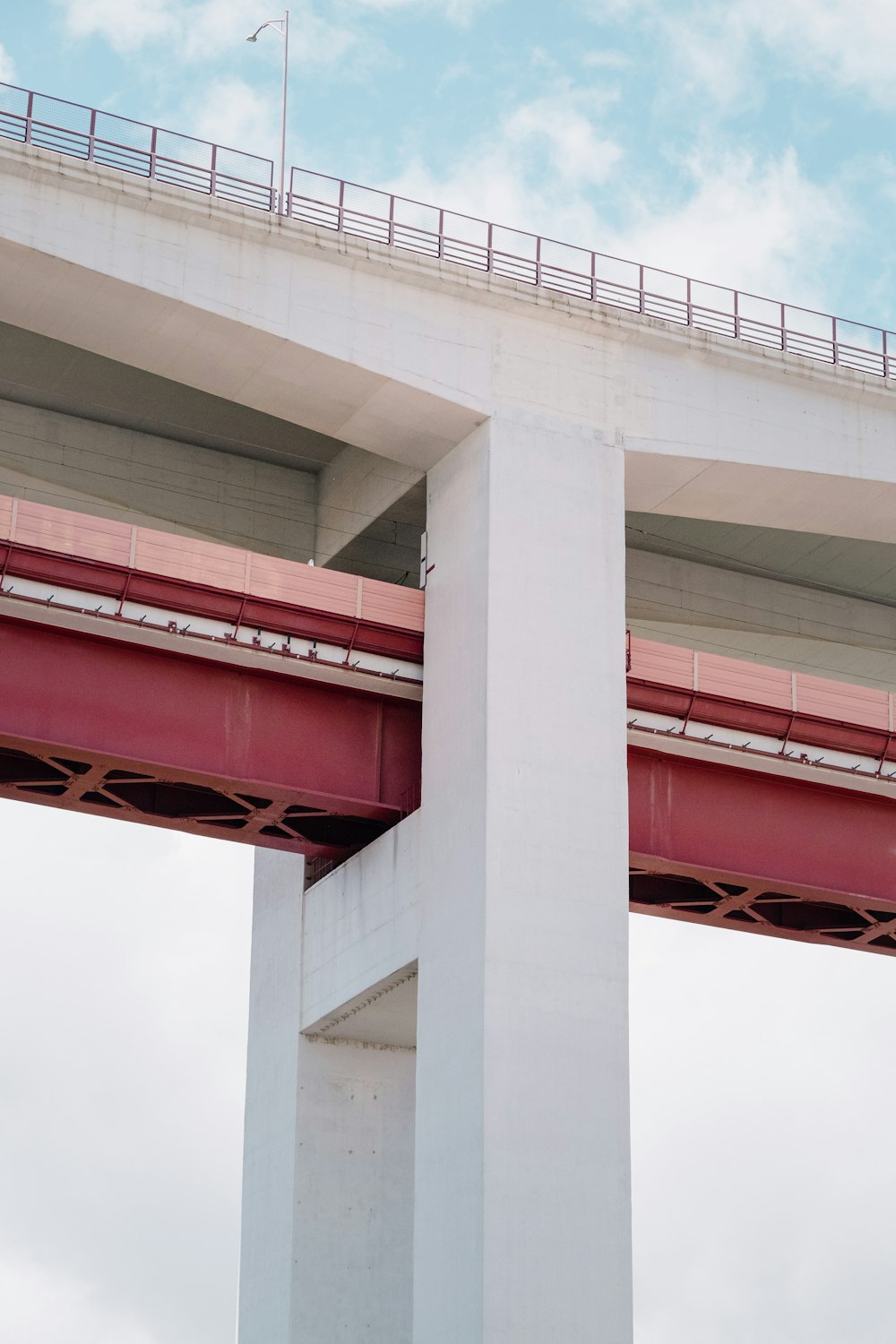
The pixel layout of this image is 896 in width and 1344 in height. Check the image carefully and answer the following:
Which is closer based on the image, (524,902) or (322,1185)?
(524,902)

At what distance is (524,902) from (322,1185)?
9340 mm

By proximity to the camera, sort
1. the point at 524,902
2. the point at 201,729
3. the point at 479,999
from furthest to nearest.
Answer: the point at 201,729 → the point at 524,902 → the point at 479,999

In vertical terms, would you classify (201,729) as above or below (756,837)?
above

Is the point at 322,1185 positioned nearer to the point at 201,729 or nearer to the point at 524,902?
the point at 524,902

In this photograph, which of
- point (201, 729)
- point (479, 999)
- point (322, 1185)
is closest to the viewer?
point (479, 999)

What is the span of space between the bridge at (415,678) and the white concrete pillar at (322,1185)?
0.08 m

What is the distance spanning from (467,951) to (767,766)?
875 cm

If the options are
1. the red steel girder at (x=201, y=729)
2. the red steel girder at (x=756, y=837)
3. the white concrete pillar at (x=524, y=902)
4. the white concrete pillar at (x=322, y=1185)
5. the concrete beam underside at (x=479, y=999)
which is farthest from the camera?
the white concrete pillar at (x=322, y=1185)

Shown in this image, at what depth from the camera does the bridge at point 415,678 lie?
32.2 m

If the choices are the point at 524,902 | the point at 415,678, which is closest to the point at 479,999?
the point at 524,902

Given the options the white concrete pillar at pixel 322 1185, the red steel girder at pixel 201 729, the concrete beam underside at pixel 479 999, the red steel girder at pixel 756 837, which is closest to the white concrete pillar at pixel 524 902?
the concrete beam underside at pixel 479 999

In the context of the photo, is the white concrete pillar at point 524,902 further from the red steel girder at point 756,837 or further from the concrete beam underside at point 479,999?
the red steel girder at point 756,837

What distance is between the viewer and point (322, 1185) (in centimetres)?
3869

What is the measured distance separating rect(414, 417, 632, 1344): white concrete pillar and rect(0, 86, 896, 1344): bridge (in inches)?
2.7
